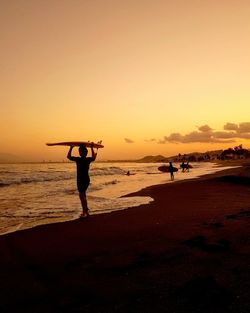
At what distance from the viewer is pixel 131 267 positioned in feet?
15.7

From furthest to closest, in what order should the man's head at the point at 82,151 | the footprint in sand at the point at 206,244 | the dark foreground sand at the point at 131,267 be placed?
the man's head at the point at 82,151 → the footprint in sand at the point at 206,244 → the dark foreground sand at the point at 131,267

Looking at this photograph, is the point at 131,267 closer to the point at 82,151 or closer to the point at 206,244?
the point at 206,244

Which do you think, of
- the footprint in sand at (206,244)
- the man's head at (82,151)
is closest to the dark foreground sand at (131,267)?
the footprint in sand at (206,244)

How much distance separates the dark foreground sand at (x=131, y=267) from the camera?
365cm

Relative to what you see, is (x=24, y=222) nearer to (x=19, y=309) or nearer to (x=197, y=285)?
(x=19, y=309)

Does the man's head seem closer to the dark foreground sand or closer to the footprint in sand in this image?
the dark foreground sand

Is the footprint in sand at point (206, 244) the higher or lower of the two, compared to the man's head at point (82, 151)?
lower

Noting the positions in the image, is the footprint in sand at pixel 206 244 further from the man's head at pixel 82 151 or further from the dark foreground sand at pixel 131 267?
the man's head at pixel 82 151

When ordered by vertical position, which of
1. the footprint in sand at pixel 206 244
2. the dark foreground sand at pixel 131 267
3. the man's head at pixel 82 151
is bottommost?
the dark foreground sand at pixel 131 267

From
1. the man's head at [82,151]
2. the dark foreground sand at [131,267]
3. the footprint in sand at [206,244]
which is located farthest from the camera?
the man's head at [82,151]

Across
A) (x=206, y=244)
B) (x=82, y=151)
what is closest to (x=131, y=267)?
(x=206, y=244)

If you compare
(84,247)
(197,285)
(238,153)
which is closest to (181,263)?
(197,285)

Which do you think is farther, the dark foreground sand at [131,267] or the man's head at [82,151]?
the man's head at [82,151]

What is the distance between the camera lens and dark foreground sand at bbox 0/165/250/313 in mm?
3648
